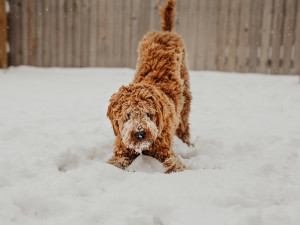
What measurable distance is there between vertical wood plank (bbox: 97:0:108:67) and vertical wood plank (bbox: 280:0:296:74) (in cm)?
416

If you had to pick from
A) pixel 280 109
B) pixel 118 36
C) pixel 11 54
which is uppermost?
pixel 118 36

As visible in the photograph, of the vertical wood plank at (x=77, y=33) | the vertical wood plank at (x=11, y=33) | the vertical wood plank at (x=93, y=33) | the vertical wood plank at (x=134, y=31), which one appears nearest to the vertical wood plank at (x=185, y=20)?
the vertical wood plank at (x=134, y=31)

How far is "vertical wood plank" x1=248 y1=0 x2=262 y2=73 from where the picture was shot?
694 cm

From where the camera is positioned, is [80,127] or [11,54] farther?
[11,54]

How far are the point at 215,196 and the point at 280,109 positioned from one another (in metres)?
3.46

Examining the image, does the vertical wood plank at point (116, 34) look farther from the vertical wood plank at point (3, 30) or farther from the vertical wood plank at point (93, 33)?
the vertical wood plank at point (3, 30)

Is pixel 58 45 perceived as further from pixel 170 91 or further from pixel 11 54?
pixel 170 91

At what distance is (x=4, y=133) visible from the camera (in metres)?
3.15

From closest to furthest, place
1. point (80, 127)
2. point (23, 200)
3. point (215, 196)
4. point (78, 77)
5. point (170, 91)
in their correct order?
1. point (23, 200)
2. point (215, 196)
3. point (170, 91)
4. point (80, 127)
5. point (78, 77)

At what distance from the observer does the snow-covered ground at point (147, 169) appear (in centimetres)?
176

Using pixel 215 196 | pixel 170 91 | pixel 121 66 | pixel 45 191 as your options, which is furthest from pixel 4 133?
pixel 121 66

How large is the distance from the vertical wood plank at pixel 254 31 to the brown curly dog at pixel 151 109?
13.7 feet

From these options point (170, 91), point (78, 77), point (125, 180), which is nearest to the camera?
point (125, 180)

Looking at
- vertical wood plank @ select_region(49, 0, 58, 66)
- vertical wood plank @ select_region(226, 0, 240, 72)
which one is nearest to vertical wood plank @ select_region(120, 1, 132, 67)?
vertical wood plank @ select_region(49, 0, 58, 66)
